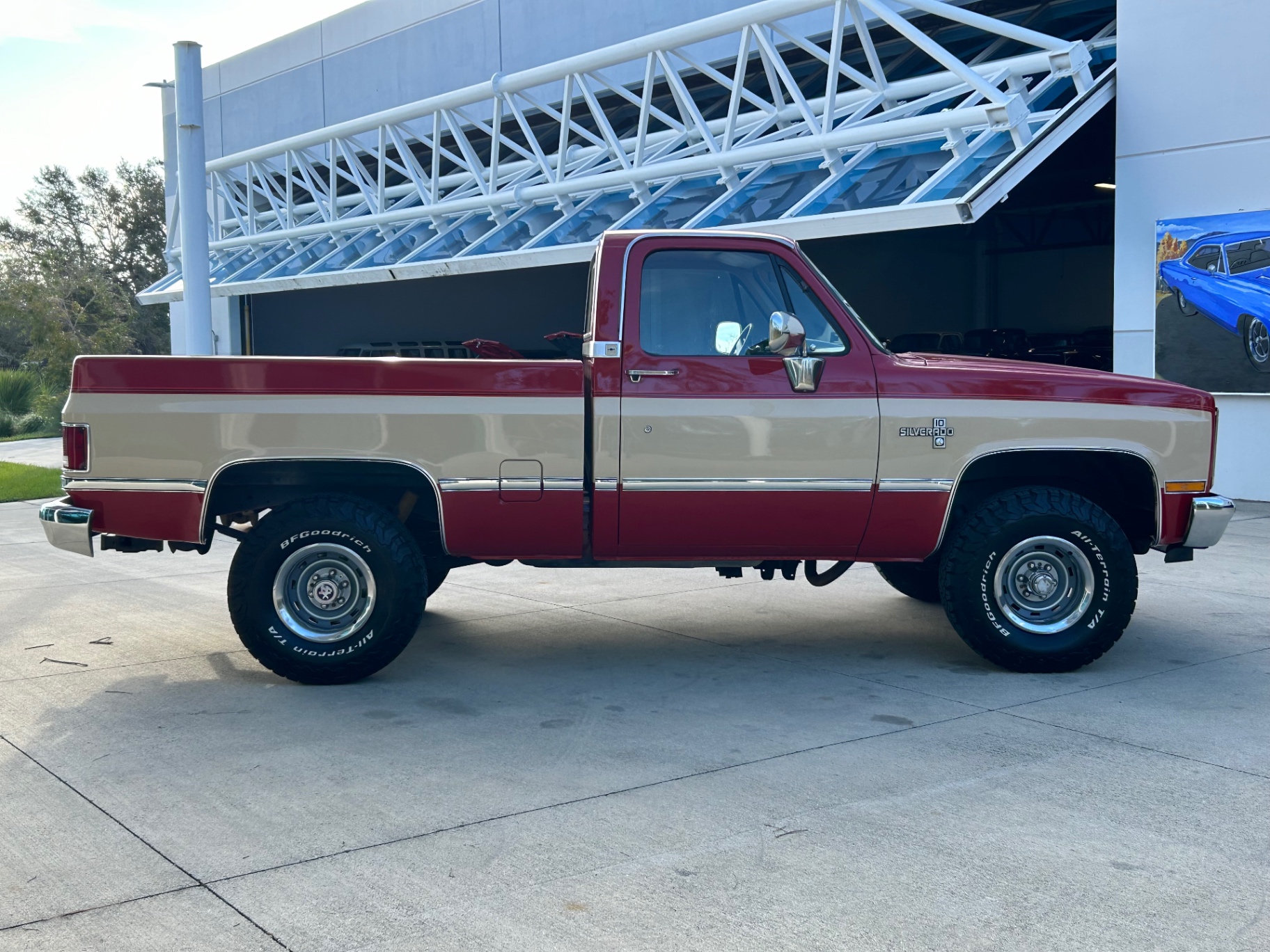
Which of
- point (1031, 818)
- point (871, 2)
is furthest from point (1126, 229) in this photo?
point (1031, 818)

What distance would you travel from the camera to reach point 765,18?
15742 millimetres

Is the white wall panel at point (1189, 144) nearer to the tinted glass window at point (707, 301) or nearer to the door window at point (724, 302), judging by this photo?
the door window at point (724, 302)

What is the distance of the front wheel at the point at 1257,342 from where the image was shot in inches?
495

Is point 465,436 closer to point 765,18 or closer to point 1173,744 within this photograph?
point 1173,744

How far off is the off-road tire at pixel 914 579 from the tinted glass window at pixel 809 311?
2.22m

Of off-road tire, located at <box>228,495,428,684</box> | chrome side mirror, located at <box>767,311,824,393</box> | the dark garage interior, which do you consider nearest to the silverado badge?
chrome side mirror, located at <box>767,311,824,393</box>

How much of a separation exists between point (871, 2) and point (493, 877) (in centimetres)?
1315

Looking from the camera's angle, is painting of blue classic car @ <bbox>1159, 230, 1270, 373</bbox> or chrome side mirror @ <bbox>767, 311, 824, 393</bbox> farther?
painting of blue classic car @ <bbox>1159, 230, 1270, 373</bbox>

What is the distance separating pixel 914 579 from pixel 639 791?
4.00 m

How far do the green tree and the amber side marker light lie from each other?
134 feet

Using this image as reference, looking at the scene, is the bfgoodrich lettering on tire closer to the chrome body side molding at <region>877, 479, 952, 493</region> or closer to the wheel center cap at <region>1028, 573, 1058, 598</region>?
the wheel center cap at <region>1028, 573, 1058, 598</region>

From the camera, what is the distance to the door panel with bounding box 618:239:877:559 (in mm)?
6055

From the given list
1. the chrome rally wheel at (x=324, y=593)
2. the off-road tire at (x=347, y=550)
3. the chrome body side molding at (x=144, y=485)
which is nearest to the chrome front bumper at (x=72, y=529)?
the chrome body side molding at (x=144, y=485)

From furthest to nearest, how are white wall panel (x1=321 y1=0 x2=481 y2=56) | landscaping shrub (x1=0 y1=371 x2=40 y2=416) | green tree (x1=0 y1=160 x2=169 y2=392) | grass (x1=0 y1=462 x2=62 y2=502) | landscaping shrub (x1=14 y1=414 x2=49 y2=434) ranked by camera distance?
1. green tree (x1=0 y1=160 x2=169 y2=392)
2. landscaping shrub (x1=0 y1=371 x2=40 y2=416)
3. landscaping shrub (x1=14 y1=414 x2=49 y2=434)
4. white wall panel (x1=321 y1=0 x2=481 y2=56)
5. grass (x1=0 y1=462 x2=62 y2=502)
